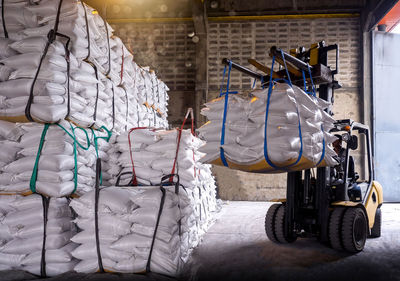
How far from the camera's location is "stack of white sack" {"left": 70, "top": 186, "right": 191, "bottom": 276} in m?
3.17

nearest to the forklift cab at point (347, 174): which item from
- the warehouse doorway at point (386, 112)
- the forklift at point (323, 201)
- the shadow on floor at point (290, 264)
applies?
the forklift at point (323, 201)

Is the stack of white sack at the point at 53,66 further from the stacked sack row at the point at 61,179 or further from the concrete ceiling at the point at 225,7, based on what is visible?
the concrete ceiling at the point at 225,7

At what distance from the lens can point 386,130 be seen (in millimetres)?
10547

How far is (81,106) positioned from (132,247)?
5.16 feet

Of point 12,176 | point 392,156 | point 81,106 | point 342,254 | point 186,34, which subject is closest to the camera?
point 12,176

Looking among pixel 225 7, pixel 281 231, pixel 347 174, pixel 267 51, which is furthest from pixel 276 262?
pixel 225 7

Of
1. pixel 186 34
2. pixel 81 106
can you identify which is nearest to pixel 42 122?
pixel 81 106

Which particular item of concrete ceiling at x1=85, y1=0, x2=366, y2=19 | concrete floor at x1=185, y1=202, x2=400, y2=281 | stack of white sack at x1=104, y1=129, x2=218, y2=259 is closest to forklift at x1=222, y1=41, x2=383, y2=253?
concrete floor at x1=185, y1=202, x2=400, y2=281

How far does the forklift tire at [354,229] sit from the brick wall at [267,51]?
6.15m

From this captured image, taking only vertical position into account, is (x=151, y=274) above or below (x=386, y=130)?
below

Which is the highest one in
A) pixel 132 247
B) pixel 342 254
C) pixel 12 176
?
pixel 12 176

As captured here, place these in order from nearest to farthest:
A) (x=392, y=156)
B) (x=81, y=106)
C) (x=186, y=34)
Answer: (x=81, y=106)
(x=392, y=156)
(x=186, y=34)

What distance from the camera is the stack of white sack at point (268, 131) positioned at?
2912 mm

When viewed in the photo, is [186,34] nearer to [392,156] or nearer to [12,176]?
[392,156]
